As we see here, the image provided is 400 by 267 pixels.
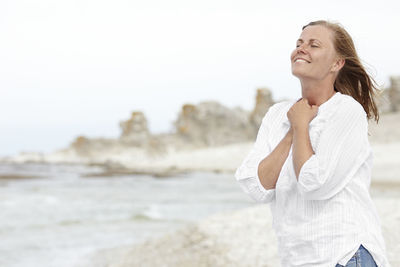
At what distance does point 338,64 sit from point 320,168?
55cm

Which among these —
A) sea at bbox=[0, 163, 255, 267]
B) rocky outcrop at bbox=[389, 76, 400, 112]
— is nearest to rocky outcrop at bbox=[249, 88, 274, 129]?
rocky outcrop at bbox=[389, 76, 400, 112]

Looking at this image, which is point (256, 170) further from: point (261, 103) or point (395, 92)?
point (261, 103)

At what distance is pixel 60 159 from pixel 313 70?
79.6 m

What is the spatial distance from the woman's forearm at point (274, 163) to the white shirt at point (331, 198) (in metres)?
0.03

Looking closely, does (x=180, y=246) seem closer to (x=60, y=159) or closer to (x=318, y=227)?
(x=318, y=227)

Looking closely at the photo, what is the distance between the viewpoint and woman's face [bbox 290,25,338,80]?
220cm

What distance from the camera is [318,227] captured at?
201 centimetres

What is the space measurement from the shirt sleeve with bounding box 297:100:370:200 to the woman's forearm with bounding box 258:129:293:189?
0.16 metres

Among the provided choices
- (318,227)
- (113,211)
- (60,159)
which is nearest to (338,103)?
(318,227)

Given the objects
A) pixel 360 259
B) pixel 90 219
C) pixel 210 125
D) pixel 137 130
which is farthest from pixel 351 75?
pixel 137 130

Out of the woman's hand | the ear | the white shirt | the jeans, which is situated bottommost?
the jeans

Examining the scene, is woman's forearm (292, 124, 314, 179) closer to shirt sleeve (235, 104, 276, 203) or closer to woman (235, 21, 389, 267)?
woman (235, 21, 389, 267)

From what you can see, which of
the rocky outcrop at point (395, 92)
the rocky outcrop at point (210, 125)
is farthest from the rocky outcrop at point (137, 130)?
the rocky outcrop at point (395, 92)

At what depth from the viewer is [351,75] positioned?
7.79ft
